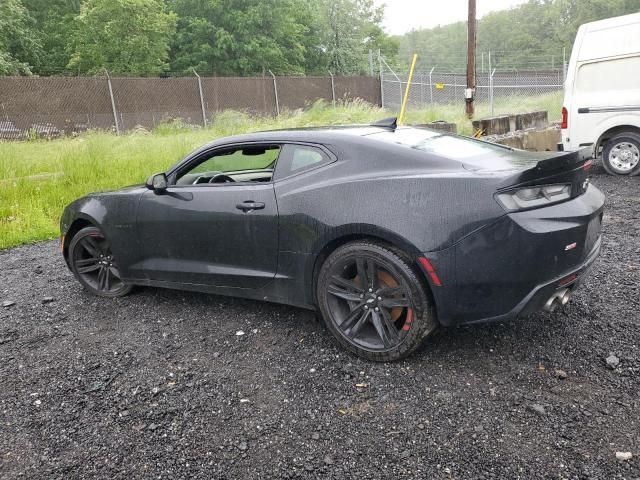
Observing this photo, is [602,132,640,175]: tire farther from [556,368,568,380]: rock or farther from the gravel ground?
[556,368,568,380]: rock

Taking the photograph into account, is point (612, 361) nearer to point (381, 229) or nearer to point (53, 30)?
point (381, 229)

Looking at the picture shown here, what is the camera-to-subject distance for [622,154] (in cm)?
852

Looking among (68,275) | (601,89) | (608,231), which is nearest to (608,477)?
(608,231)

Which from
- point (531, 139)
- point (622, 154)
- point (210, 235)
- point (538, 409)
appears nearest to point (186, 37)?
point (531, 139)

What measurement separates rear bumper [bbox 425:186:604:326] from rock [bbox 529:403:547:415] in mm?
459

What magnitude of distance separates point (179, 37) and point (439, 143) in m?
35.0

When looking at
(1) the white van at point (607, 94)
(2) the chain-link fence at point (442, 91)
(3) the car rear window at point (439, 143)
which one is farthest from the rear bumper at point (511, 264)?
(2) the chain-link fence at point (442, 91)

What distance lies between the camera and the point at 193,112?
19.8m

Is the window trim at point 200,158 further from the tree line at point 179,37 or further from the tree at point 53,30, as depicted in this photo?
the tree at point 53,30

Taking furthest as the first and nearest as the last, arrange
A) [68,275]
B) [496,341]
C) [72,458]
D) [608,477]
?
1. [68,275]
2. [496,341]
3. [72,458]
4. [608,477]

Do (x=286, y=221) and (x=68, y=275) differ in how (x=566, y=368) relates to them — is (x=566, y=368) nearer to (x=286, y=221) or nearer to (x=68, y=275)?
(x=286, y=221)

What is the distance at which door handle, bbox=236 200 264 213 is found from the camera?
347cm

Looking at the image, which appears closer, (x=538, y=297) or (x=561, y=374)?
(x=538, y=297)

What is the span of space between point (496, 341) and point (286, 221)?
4.99ft
